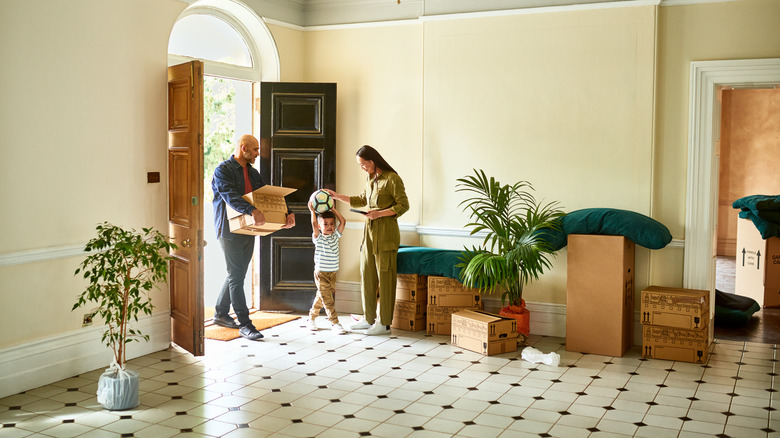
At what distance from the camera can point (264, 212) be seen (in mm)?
6414

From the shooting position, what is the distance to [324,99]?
7.75 meters

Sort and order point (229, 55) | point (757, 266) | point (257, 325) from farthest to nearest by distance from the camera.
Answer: point (757, 266)
point (229, 55)
point (257, 325)

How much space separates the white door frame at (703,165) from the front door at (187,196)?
165 inches

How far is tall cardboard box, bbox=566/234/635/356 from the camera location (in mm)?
6230

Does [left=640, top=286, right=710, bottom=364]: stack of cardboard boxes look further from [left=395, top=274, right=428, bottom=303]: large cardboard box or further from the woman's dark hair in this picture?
the woman's dark hair

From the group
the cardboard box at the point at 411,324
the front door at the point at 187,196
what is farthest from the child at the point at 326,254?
the front door at the point at 187,196

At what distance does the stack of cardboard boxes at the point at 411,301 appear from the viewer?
23.3ft

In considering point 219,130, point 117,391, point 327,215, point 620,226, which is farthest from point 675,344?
point 219,130

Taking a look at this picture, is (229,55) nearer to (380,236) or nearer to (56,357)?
(380,236)

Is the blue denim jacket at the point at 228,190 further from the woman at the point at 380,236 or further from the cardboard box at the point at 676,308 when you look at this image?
the cardboard box at the point at 676,308

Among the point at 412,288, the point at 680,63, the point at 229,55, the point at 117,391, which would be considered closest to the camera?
the point at 117,391

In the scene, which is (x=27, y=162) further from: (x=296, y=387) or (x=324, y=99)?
(x=324, y=99)

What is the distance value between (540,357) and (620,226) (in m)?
1.30

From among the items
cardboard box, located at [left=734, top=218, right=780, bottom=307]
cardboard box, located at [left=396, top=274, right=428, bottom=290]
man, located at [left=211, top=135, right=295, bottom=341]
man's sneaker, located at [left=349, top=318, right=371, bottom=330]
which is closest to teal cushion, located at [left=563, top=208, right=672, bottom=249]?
cardboard box, located at [left=396, top=274, right=428, bottom=290]
